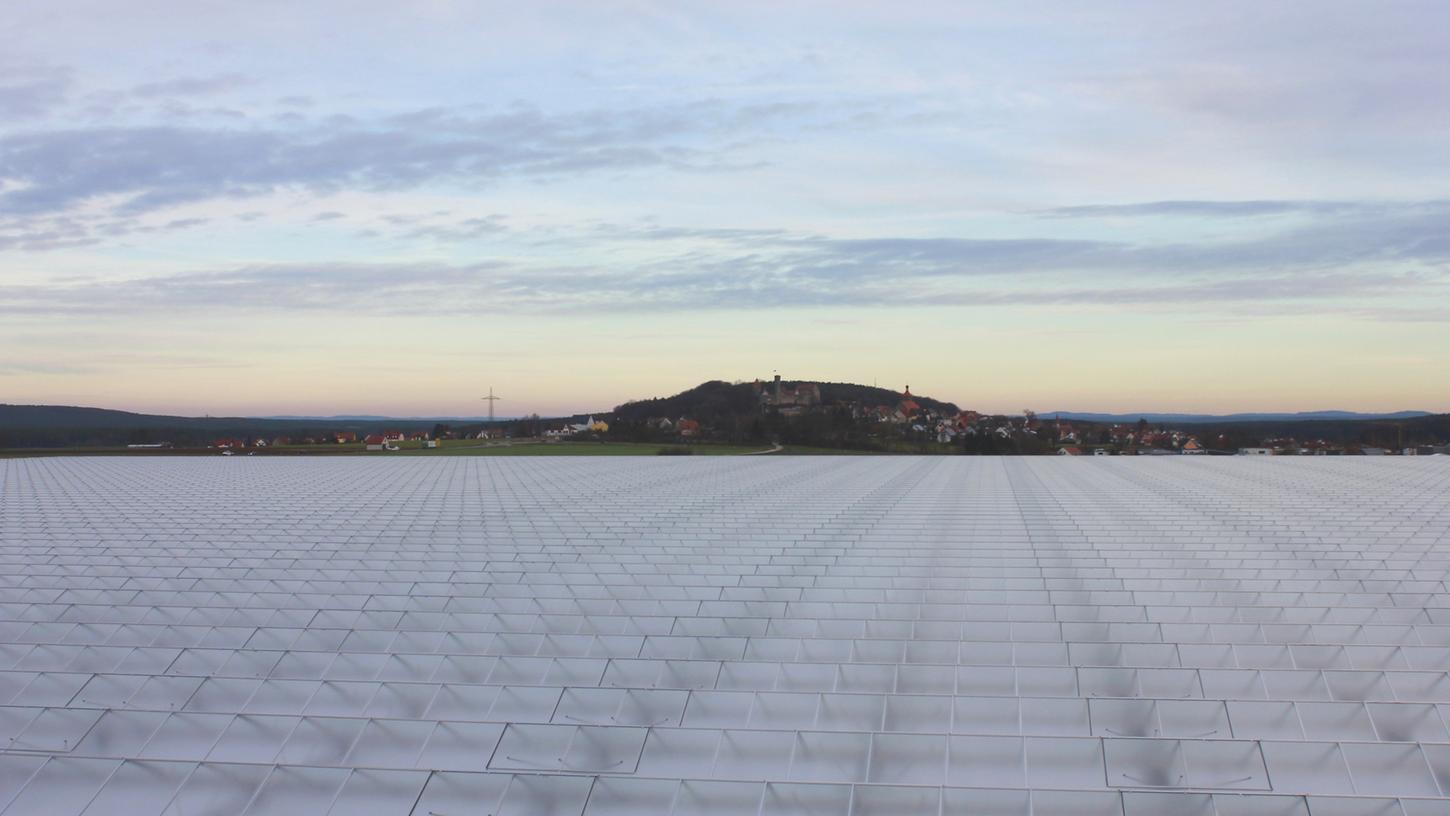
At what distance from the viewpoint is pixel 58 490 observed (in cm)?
3953

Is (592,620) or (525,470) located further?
(525,470)

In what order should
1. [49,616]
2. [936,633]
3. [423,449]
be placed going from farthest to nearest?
[423,449] → [49,616] → [936,633]

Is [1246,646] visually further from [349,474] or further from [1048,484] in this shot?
[349,474]

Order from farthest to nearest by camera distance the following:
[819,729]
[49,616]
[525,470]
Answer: [525,470] < [49,616] < [819,729]

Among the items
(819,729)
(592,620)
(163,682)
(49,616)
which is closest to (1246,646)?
(819,729)

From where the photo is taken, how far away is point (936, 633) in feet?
46.6

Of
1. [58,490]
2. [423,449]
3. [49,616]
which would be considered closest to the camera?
[49,616]

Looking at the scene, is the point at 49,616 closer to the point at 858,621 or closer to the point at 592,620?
the point at 592,620

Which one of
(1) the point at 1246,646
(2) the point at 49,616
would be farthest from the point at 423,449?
(1) the point at 1246,646

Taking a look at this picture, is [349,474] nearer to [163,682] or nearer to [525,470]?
[525,470]

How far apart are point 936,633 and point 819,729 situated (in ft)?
13.4

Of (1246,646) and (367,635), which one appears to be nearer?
(1246,646)

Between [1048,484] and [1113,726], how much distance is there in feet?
104

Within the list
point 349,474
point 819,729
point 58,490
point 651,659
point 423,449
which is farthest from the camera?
point 423,449
